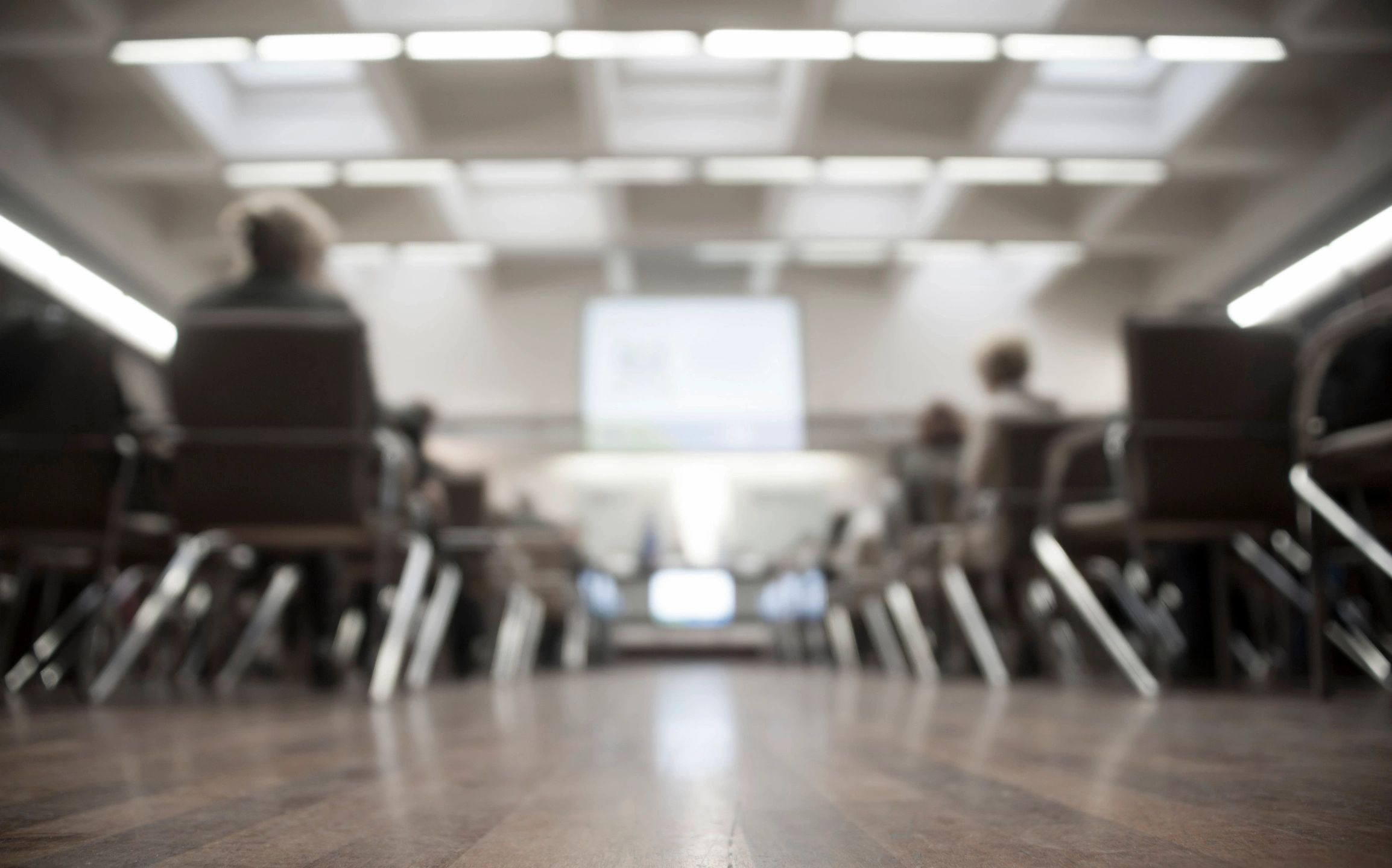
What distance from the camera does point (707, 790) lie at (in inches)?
27.5

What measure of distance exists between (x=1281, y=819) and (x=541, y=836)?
0.39 meters

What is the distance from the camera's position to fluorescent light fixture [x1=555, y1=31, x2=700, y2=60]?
215 inches

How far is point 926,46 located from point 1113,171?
2120 mm

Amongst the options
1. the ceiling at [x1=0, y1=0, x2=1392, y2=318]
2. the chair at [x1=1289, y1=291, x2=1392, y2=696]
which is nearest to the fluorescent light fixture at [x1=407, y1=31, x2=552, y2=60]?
the ceiling at [x1=0, y1=0, x2=1392, y2=318]

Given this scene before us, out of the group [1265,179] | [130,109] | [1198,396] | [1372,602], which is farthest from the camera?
[1265,179]

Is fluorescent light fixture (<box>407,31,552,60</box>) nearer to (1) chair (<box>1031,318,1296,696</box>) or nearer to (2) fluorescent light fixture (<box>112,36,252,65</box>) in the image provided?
(2) fluorescent light fixture (<box>112,36,252,65</box>)

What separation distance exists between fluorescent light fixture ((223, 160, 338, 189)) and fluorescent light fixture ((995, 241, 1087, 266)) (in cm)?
514

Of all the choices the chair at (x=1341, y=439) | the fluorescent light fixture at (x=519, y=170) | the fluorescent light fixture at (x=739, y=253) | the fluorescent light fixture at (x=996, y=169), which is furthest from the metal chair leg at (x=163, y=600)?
the fluorescent light fixture at (x=739, y=253)

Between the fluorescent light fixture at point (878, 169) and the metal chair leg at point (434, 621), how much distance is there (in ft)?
14.3

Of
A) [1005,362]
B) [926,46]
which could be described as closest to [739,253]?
[926,46]

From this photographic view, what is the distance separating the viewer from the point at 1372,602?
3066 millimetres

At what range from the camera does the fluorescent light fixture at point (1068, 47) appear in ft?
17.9

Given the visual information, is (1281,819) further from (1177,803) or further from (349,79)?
(349,79)

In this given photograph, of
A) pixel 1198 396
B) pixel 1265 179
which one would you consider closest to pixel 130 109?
pixel 1198 396
